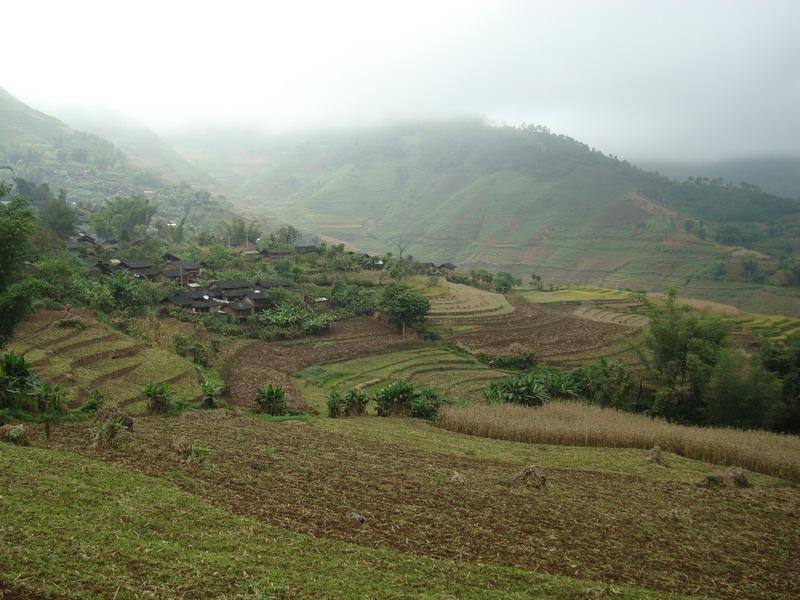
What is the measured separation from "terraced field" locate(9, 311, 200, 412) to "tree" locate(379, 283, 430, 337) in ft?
67.6

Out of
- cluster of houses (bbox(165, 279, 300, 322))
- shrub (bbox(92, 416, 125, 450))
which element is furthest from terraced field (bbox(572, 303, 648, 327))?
shrub (bbox(92, 416, 125, 450))

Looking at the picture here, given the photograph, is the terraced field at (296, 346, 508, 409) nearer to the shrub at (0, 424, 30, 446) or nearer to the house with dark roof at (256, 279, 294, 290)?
the house with dark roof at (256, 279, 294, 290)

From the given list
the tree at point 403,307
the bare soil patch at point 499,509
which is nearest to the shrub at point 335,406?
the bare soil patch at point 499,509

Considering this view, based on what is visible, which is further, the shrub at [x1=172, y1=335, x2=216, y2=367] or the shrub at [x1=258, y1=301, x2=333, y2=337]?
the shrub at [x1=258, y1=301, x2=333, y2=337]

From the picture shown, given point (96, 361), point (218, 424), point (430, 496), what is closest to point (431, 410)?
point (218, 424)

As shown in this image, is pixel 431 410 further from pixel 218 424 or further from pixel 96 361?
pixel 96 361

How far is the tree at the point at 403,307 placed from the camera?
1854 inches

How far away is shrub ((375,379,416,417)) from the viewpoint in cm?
2773

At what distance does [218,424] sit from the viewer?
19453mm

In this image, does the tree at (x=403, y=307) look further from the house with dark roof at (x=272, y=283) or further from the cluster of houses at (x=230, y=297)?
the house with dark roof at (x=272, y=283)

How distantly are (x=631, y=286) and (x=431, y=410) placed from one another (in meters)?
81.5

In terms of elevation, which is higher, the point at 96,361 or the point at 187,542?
the point at 187,542

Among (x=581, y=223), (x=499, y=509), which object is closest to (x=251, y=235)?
(x=499, y=509)

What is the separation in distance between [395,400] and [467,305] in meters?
32.3
